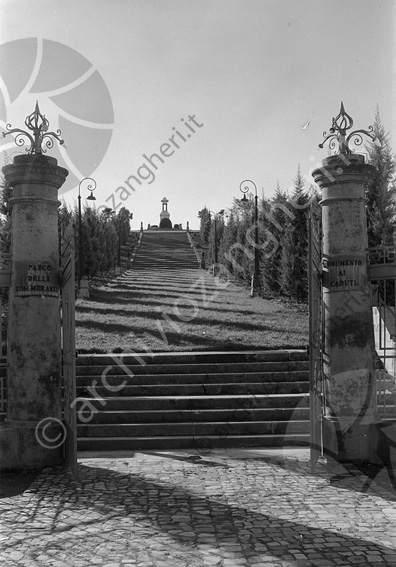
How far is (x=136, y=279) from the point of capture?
109ft

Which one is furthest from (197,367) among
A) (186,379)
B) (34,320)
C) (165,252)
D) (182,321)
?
(165,252)

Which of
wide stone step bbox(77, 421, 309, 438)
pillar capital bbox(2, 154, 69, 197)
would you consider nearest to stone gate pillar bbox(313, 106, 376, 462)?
wide stone step bbox(77, 421, 309, 438)

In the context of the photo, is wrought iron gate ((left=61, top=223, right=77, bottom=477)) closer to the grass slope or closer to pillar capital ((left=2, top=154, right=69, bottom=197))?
pillar capital ((left=2, top=154, right=69, bottom=197))

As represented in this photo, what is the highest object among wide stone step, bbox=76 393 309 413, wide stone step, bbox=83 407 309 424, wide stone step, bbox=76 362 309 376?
wide stone step, bbox=76 362 309 376

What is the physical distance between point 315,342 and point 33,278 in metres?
3.45

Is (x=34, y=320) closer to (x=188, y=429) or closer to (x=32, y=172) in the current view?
(x=32, y=172)

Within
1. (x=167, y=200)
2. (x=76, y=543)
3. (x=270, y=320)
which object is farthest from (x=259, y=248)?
(x=167, y=200)

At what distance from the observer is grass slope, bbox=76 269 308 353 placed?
39.3 ft

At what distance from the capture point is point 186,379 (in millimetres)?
9836

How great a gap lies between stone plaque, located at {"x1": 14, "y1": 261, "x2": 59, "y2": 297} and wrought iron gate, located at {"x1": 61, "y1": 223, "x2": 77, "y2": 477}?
0.61 ft

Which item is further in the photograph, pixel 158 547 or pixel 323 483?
pixel 323 483

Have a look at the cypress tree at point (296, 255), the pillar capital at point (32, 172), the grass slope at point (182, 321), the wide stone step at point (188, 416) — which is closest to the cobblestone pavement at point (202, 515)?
the wide stone step at point (188, 416)

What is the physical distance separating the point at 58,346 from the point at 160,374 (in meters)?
3.05

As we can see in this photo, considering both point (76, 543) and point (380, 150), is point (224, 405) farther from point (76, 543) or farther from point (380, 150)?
point (380, 150)
